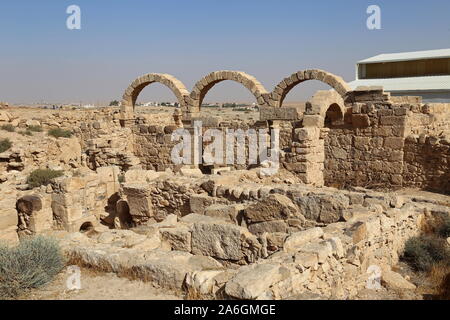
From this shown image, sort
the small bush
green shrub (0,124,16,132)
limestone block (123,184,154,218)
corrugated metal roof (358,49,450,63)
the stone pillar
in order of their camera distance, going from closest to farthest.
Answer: limestone block (123,184,154,218) → the stone pillar → the small bush → green shrub (0,124,16,132) → corrugated metal roof (358,49,450,63)

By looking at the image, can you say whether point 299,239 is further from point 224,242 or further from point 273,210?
point 273,210

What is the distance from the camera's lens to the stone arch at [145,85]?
51.3 feet

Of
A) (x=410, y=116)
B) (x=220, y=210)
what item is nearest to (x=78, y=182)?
(x=220, y=210)

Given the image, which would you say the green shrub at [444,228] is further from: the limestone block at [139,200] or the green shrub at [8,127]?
the green shrub at [8,127]

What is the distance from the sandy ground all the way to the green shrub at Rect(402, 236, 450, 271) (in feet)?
10.1

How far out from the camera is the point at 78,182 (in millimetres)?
7848

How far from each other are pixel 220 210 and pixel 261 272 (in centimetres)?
267

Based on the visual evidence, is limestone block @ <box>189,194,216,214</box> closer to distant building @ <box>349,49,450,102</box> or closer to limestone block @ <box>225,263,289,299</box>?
limestone block @ <box>225,263,289,299</box>

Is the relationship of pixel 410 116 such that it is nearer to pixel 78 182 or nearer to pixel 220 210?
pixel 220 210

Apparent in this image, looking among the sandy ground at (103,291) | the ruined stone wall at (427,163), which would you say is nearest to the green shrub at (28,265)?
the sandy ground at (103,291)

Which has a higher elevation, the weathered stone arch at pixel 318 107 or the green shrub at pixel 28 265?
the weathered stone arch at pixel 318 107

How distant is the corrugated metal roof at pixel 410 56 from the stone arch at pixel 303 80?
37.7ft

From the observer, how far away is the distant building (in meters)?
Result: 20.1

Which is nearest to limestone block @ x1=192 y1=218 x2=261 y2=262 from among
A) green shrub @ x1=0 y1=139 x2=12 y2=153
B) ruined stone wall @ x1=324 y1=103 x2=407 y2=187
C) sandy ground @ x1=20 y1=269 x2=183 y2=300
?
sandy ground @ x1=20 y1=269 x2=183 y2=300
